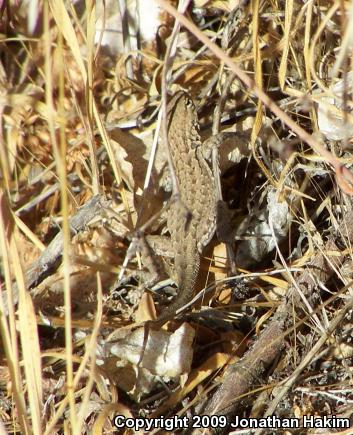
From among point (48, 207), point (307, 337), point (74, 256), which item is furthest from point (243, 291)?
point (48, 207)

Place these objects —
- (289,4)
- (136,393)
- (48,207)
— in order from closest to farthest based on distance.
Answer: (289,4) < (136,393) < (48,207)

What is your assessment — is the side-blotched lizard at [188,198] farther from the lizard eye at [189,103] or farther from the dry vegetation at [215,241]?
the dry vegetation at [215,241]

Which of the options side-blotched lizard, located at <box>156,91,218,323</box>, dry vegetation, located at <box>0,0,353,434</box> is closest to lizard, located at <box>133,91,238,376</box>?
side-blotched lizard, located at <box>156,91,218,323</box>

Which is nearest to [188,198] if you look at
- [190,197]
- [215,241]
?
[190,197]

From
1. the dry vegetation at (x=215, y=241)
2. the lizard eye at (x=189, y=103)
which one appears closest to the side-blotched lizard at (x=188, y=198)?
the lizard eye at (x=189, y=103)

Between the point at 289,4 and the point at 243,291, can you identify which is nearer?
the point at 289,4

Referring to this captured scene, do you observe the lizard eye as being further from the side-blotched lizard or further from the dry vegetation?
the dry vegetation

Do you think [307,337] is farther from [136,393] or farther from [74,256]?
[74,256]

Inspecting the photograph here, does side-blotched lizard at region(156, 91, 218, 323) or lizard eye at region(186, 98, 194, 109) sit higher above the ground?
lizard eye at region(186, 98, 194, 109)
